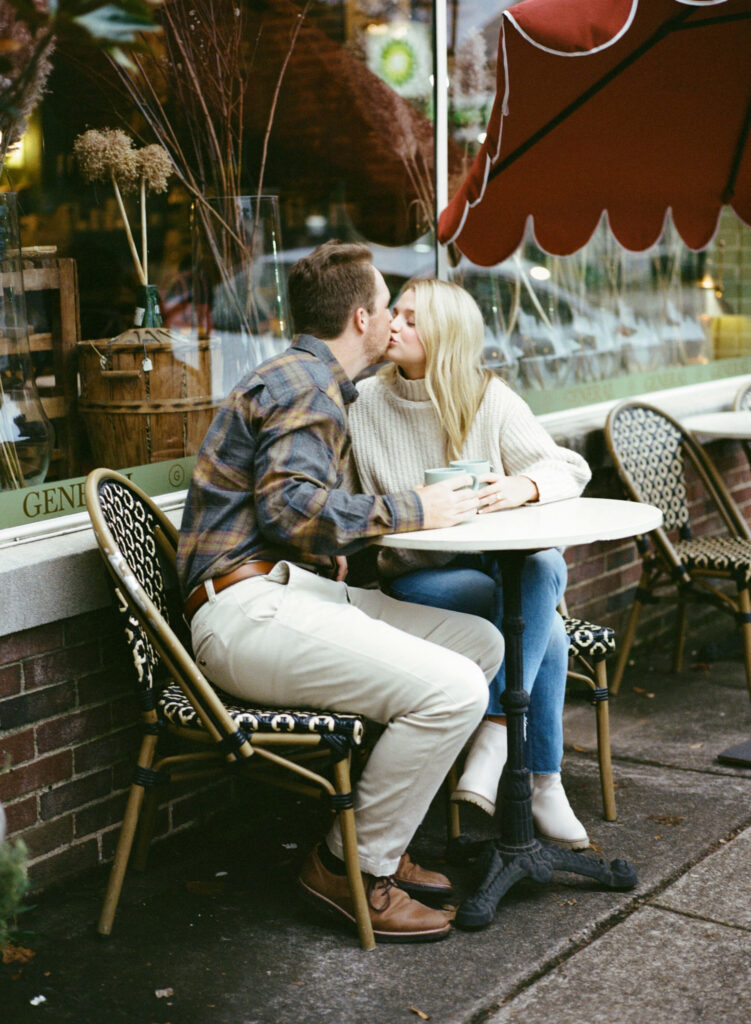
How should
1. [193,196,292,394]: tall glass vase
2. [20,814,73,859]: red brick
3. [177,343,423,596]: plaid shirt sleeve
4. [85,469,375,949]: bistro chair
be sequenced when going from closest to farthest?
[85,469,375,949]: bistro chair → [177,343,423,596]: plaid shirt sleeve → [20,814,73,859]: red brick → [193,196,292,394]: tall glass vase

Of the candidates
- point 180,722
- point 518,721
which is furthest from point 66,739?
point 518,721

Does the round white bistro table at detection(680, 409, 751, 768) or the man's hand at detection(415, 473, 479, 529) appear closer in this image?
the man's hand at detection(415, 473, 479, 529)

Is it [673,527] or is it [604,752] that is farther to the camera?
[673,527]

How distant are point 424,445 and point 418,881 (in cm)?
121

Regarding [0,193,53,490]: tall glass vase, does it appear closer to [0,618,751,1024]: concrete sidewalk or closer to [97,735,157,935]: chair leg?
[97,735,157,935]: chair leg

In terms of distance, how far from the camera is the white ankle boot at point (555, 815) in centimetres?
338

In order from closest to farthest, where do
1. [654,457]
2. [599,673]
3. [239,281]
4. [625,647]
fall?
[599,673] → [239,281] → [625,647] → [654,457]

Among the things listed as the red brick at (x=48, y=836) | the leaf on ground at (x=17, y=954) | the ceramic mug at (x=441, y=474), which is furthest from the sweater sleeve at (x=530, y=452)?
the leaf on ground at (x=17, y=954)

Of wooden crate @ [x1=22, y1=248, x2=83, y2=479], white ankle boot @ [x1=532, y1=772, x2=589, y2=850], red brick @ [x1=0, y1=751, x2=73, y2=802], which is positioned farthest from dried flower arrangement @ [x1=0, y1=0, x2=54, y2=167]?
white ankle boot @ [x1=532, y1=772, x2=589, y2=850]

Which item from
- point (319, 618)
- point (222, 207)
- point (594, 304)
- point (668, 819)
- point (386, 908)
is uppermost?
point (222, 207)

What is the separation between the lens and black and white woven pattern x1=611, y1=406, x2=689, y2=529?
16.4 ft

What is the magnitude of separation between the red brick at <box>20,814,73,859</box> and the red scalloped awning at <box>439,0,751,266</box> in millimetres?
1988

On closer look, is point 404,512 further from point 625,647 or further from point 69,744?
point 625,647

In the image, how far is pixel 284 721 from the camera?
2.81 meters
